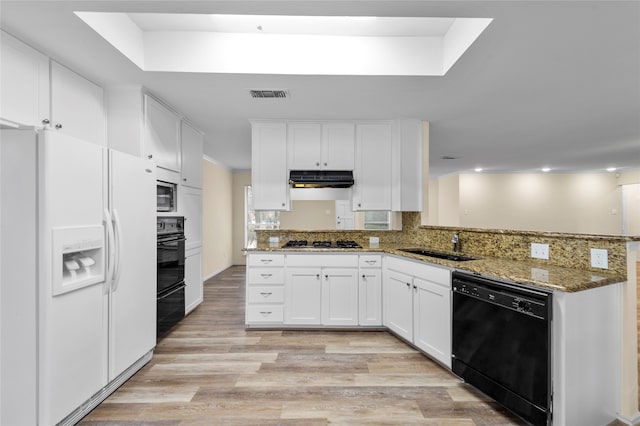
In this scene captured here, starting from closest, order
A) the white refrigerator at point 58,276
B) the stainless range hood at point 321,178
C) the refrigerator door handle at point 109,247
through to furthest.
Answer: the white refrigerator at point 58,276
the refrigerator door handle at point 109,247
the stainless range hood at point 321,178

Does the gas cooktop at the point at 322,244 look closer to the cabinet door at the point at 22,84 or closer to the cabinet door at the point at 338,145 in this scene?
the cabinet door at the point at 338,145

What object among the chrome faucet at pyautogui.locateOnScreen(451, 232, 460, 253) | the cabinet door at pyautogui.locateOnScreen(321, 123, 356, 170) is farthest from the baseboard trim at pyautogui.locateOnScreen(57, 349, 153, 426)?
the chrome faucet at pyautogui.locateOnScreen(451, 232, 460, 253)

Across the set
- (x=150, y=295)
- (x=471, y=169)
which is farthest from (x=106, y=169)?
(x=471, y=169)

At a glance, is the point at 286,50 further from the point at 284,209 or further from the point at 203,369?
the point at 203,369

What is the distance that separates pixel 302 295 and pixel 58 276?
2077 millimetres

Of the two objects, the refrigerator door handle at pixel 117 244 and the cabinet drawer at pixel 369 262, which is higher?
the refrigerator door handle at pixel 117 244

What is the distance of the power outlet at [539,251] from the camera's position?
81.7 inches

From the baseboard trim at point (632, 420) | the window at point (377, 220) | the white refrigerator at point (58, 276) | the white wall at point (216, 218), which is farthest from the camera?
the white wall at point (216, 218)

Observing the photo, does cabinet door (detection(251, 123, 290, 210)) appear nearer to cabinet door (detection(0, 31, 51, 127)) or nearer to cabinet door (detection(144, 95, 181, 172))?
cabinet door (detection(144, 95, 181, 172))

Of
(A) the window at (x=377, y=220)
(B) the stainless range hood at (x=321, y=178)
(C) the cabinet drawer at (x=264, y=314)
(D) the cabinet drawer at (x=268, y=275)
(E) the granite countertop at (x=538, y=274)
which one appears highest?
(B) the stainless range hood at (x=321, y=178)

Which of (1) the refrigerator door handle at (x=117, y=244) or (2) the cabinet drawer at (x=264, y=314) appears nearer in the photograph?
(1) the refrigerator door handle at (x=117, y=244)

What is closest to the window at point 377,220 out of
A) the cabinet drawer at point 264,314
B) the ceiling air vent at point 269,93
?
the cabinet drawer at point 264,314

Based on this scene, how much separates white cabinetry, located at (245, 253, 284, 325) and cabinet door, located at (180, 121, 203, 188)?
1.39 metres

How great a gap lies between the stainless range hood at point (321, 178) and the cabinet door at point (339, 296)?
1.01 m
